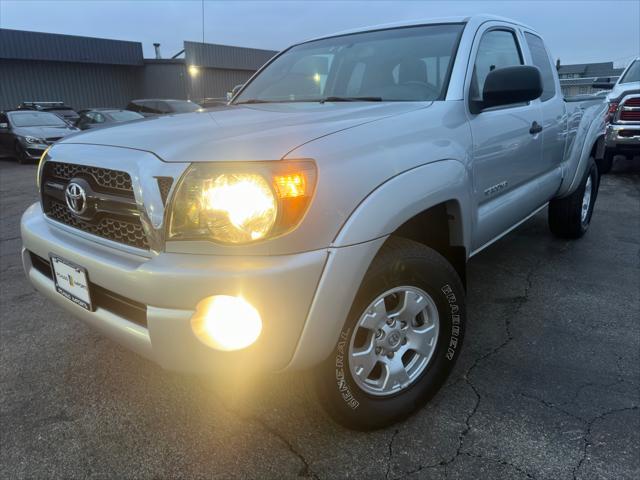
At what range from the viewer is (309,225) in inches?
61.2

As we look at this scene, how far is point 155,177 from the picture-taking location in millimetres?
1597

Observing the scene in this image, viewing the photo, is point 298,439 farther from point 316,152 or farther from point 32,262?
point 32,262

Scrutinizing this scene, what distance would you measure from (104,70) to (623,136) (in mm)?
24596

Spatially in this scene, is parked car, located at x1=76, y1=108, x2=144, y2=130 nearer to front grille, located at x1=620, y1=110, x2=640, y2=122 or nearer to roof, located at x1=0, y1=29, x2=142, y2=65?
front grille, located at x1=620, y1=110, x2=640, y2=122

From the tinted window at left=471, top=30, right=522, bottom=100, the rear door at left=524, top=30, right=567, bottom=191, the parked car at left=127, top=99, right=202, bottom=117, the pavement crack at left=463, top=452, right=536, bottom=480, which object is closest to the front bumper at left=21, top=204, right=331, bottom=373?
the pavement crack at left=463, top=452, right=536, bottom=480

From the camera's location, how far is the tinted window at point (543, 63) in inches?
136

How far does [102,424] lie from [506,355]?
2019 millimetres

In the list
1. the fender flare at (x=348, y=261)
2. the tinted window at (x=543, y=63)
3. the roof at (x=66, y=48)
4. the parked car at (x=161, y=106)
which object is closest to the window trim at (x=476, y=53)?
the tinted window at (x=543, y=63)

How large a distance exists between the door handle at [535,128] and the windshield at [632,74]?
276 inches

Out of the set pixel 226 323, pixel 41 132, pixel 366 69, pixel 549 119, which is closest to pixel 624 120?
pixel 549 119

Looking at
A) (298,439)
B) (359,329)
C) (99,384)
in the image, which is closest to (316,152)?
(359,329)

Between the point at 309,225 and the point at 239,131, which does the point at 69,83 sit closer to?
the point at 239,131

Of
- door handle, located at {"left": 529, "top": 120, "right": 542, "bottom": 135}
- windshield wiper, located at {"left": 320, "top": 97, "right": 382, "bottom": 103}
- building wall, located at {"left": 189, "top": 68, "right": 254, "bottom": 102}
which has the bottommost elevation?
door handle, located at {"left": 529, "top": 120, "right": 542, "bottom": 135}

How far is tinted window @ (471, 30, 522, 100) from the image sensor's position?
2.60m
